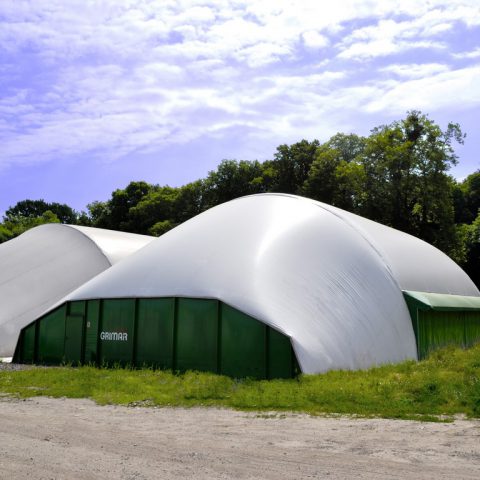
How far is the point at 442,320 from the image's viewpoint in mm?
22266

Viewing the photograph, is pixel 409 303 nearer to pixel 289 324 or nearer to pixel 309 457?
pixel 289 324

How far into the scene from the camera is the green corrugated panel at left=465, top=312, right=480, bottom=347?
24.6 meters

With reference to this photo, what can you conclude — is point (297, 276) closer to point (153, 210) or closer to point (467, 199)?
point (153, 210)

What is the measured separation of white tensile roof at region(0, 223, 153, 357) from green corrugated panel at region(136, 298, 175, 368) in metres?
9.63

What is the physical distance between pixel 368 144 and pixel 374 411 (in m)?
36.6

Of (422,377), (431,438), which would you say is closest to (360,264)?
(422,377)

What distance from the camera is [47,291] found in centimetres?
2792

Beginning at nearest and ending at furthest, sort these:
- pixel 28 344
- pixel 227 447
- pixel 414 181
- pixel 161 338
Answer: pixel 227 447 → pixel 161 338 → pixel 28 344 → pixel 414 181

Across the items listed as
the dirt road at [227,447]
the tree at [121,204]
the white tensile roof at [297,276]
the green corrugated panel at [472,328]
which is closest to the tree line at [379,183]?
the tree at [121,204]

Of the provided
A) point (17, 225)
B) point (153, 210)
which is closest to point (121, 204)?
point (153, 210)

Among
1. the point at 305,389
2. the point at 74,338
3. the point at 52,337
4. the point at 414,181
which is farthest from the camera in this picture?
the point at 414,181

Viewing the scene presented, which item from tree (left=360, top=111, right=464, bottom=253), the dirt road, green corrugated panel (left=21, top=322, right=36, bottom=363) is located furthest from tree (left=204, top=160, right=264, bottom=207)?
the dirt road

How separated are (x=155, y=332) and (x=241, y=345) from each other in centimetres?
341

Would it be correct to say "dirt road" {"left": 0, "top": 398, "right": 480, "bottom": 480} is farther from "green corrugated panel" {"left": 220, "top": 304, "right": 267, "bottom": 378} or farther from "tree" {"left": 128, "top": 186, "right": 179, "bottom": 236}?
"tree" {"left": 128, "top": 186, "right": 179, "bottom": 236}
